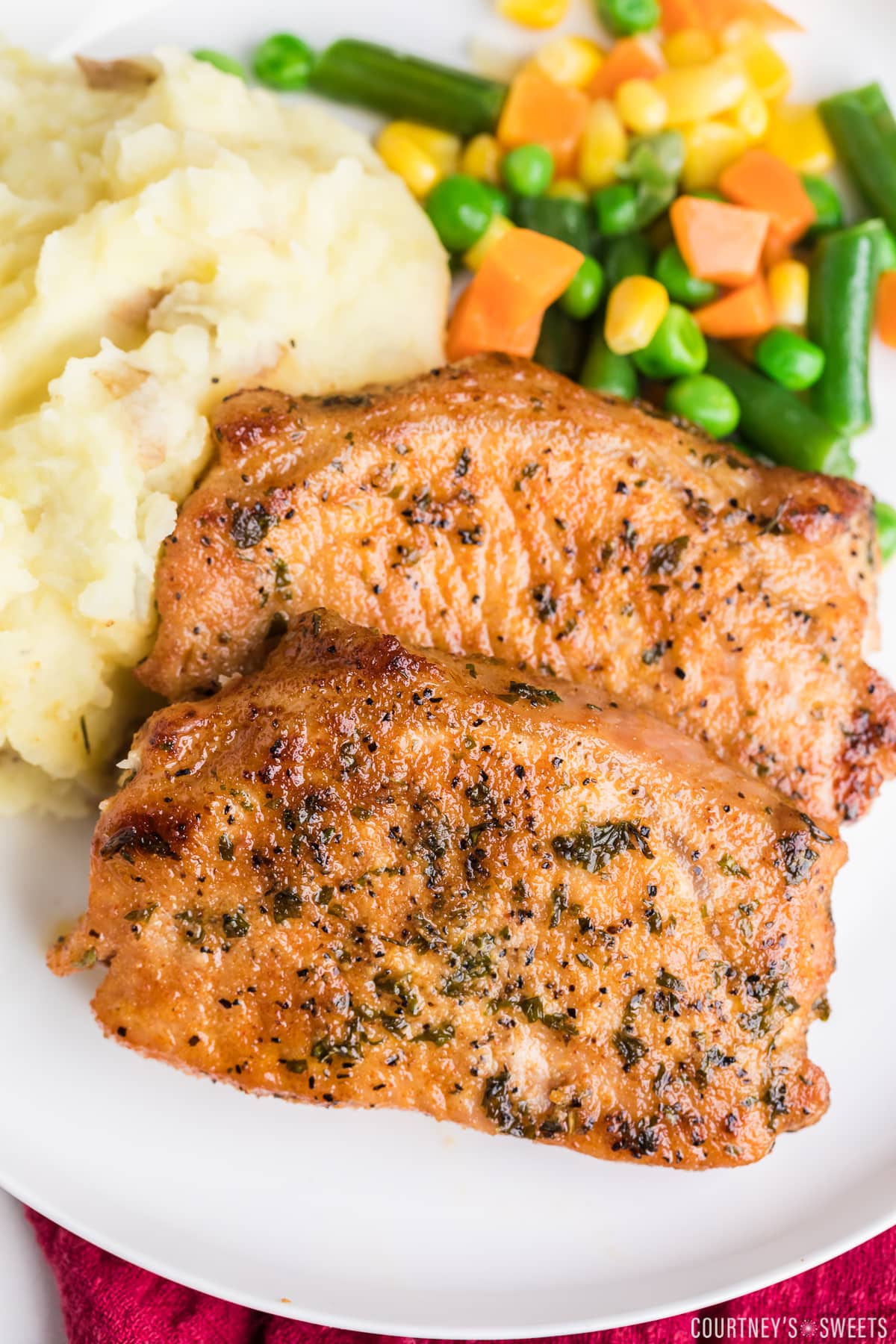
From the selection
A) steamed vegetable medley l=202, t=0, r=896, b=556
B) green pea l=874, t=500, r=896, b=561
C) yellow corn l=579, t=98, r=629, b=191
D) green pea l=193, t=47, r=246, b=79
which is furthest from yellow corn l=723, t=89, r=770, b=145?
A: green pea l=193, t=47, r=246, b=79

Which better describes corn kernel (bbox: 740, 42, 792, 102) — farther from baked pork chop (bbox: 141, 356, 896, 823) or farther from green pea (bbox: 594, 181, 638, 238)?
baked pork chop (bbox: 141, 356, 896, 823)

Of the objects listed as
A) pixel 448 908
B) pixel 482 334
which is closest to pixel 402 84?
pixel 482 334

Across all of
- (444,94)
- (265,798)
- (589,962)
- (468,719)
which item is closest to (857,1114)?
(589,962)

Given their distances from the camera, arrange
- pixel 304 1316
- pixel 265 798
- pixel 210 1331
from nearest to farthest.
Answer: pixel 265 798
pixel 304 1316
pixel 210 1331

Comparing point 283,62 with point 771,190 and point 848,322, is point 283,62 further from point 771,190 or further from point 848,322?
point 848,322

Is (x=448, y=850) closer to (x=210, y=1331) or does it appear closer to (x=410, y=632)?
(x=410, y=632)

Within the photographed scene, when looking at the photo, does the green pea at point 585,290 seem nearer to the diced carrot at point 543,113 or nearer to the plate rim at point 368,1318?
the diced carrot at point 543,113

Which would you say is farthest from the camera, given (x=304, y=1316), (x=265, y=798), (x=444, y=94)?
(x=444, y=94)

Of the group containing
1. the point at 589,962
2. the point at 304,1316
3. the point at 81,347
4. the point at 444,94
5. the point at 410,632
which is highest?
the point at 444,94
